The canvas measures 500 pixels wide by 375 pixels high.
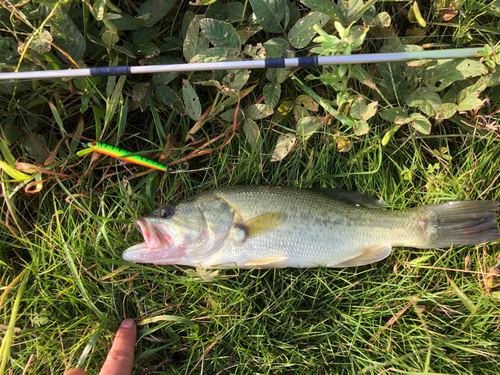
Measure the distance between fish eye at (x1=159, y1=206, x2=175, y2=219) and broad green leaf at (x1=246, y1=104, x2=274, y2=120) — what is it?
102 centimetres

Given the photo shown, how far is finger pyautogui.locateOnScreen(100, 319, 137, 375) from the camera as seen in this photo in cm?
238

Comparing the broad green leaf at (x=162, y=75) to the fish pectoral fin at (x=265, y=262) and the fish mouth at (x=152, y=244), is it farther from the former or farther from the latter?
the fish pectoral fin at (x=265, y=262)

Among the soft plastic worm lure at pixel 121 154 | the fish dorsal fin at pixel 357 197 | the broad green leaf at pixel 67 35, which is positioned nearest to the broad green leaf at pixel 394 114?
the fish dorsal fin at pixel 357 197

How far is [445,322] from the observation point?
261 cm

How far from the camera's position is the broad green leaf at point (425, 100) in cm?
254

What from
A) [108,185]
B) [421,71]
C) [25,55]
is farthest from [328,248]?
[25,55]

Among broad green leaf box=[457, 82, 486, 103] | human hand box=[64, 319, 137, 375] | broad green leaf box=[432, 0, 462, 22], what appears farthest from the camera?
broad green leaf box=[432, 0, 462, 22]

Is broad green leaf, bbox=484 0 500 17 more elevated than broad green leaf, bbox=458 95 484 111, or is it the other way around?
broad green leaf, bbox=484 0 500 17

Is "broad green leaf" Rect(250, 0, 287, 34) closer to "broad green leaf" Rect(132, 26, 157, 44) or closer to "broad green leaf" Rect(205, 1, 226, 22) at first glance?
"broad green leaf" Rect(205, 1, 226, 22)

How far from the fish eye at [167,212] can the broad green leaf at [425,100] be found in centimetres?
209

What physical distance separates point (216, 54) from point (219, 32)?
16cm

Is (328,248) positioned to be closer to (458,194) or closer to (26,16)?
(458,194)

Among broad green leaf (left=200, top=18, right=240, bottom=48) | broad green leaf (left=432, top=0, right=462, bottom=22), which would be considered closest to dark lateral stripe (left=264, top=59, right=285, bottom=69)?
broad green leaf (left=200, top=18, right=240, bottom=48)

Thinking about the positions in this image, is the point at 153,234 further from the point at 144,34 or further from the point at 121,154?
the point at 144,34
